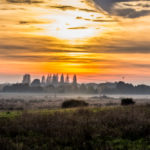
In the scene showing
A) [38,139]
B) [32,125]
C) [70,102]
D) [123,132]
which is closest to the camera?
[38,139]

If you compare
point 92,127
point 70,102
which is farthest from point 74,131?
point 70,102

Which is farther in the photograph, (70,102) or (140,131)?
(70,102)

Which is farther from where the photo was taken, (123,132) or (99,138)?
(123,132)

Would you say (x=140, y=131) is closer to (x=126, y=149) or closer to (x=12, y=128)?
(x=126, y=149)

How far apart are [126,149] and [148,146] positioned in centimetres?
120

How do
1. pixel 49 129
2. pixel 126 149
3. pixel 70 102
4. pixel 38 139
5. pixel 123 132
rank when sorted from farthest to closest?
1. pixel 70 102
2. pixel 49 129
3. pixel 123 132
4. pixel 38 139
5. pixel 126 149

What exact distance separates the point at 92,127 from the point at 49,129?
2.90 metres

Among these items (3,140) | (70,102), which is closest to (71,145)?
(3,140)

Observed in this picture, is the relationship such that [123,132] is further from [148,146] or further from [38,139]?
[38,139]

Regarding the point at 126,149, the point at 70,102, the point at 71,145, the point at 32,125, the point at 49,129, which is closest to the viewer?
the point at 126,149

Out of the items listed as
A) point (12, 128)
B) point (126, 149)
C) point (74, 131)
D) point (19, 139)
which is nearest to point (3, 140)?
point (19, 139)

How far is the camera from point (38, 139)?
12.7m

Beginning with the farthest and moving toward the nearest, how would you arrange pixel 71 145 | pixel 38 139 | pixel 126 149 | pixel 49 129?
pixel 49 129
pixel 38 139
pixel 71 145
pixel 126 149

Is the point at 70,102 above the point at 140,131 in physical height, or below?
below
